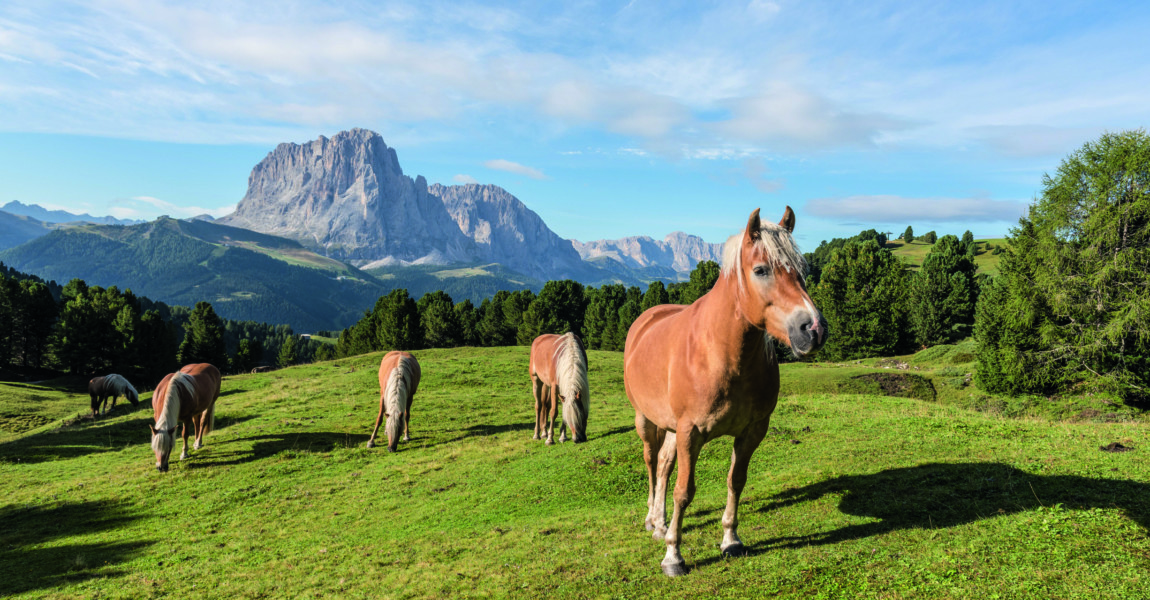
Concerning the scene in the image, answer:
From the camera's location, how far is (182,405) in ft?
50.0

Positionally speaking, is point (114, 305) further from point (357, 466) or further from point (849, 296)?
point (849, 296)

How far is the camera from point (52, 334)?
63.7 metres

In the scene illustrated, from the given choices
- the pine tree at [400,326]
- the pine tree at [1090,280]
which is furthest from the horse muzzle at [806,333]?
the pine tree at [400,326]

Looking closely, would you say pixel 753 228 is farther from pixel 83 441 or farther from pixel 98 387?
pixel 98 387

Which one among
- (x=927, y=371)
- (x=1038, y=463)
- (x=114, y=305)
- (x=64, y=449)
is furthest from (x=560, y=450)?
(x=114, y=305)

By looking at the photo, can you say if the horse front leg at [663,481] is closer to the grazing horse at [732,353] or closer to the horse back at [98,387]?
the grazing horse at [732,353]

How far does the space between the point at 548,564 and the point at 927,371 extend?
43.4 m

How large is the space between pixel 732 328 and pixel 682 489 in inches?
79.8

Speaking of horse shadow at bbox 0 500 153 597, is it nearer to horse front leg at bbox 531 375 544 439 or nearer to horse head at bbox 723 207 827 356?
horse front leg at bbox 531 375 544 439

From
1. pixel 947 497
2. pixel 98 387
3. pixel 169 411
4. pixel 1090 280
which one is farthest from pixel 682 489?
pixel 98 387

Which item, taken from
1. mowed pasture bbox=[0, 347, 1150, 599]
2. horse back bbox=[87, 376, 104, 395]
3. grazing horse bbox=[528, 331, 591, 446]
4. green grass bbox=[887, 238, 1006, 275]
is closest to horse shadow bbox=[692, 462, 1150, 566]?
mowed pasture bbox=[0, 347, 1150, 599]

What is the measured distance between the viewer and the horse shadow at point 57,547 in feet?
27.8

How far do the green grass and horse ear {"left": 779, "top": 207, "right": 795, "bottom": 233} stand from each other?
11179 centimetres

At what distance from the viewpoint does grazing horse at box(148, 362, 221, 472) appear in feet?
47.5
